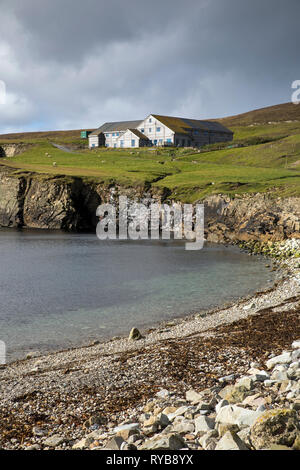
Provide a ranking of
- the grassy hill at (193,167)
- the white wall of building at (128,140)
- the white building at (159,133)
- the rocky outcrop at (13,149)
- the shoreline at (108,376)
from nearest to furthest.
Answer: the shoreline at (108,376)
the grassy hill at (193,167)
the white building at (159,133)
the white wall of building at (128,140)
the rocky outcrop at (13,149)

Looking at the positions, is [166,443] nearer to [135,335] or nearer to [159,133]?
[135,335]

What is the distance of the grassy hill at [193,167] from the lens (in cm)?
7038

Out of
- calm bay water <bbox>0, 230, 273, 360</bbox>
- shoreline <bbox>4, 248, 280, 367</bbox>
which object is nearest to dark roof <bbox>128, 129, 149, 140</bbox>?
calm bay water <bbox>0, 230, 273, 360</bbox>

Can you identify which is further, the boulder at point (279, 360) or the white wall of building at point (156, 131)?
the white wall of building at point (156, 131)

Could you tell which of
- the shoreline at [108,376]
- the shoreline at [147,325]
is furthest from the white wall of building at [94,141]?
the shoreline at [108,376]

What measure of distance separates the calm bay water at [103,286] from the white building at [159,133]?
269 ft

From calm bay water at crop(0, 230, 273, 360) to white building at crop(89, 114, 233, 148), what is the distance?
82.0 m

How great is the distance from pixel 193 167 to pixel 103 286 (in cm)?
6428

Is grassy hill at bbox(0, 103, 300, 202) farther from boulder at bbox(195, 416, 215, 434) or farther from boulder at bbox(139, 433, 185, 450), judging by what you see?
boulder at bbox(139, 433, 185, 450)

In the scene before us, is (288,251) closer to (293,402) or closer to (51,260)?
(51,260)

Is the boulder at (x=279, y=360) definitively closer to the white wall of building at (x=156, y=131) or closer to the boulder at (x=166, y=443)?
the boulder at (x=166, y=443)

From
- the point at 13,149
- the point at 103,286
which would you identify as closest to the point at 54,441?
the point at 103,286

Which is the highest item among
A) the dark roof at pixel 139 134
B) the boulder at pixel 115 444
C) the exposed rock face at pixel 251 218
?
the dark roof at pixel 139 134
